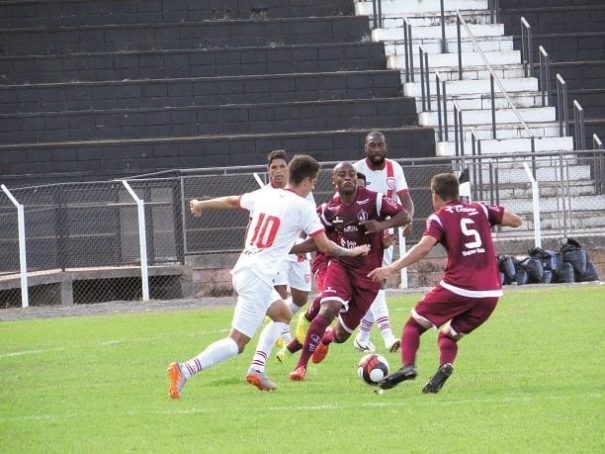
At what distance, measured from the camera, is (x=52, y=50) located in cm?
3189

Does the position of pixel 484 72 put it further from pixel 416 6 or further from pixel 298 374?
pixel 298 374

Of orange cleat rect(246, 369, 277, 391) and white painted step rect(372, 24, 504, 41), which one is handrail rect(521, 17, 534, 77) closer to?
white painted step rect(372, 24, 504, 41)

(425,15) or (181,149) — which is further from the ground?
(425,15)

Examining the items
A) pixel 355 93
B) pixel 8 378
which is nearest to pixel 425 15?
pixel 355 93

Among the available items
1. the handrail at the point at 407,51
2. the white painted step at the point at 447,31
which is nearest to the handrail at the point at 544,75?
the white painted step at the point at 447,31

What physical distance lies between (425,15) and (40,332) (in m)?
16.5

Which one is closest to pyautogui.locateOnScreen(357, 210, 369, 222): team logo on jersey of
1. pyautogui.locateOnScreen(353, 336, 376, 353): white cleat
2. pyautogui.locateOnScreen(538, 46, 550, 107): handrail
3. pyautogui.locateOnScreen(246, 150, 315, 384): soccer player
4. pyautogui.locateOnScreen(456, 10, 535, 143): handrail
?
pyautogui.locateOnScreen(246, 150, 315, 384): soccer player

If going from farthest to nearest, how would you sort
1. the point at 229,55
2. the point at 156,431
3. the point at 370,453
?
the point at 229,55 < the point at 156,431 < the point at 370,453

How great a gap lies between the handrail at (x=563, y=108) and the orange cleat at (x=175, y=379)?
19.0m

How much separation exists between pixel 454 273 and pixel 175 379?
7.19ft

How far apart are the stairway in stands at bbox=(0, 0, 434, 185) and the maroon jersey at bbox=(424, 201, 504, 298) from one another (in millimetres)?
17162

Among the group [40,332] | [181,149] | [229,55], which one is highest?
[229,55]

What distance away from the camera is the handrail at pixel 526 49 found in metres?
31.0

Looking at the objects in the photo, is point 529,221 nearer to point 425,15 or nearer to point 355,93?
point 355,93
